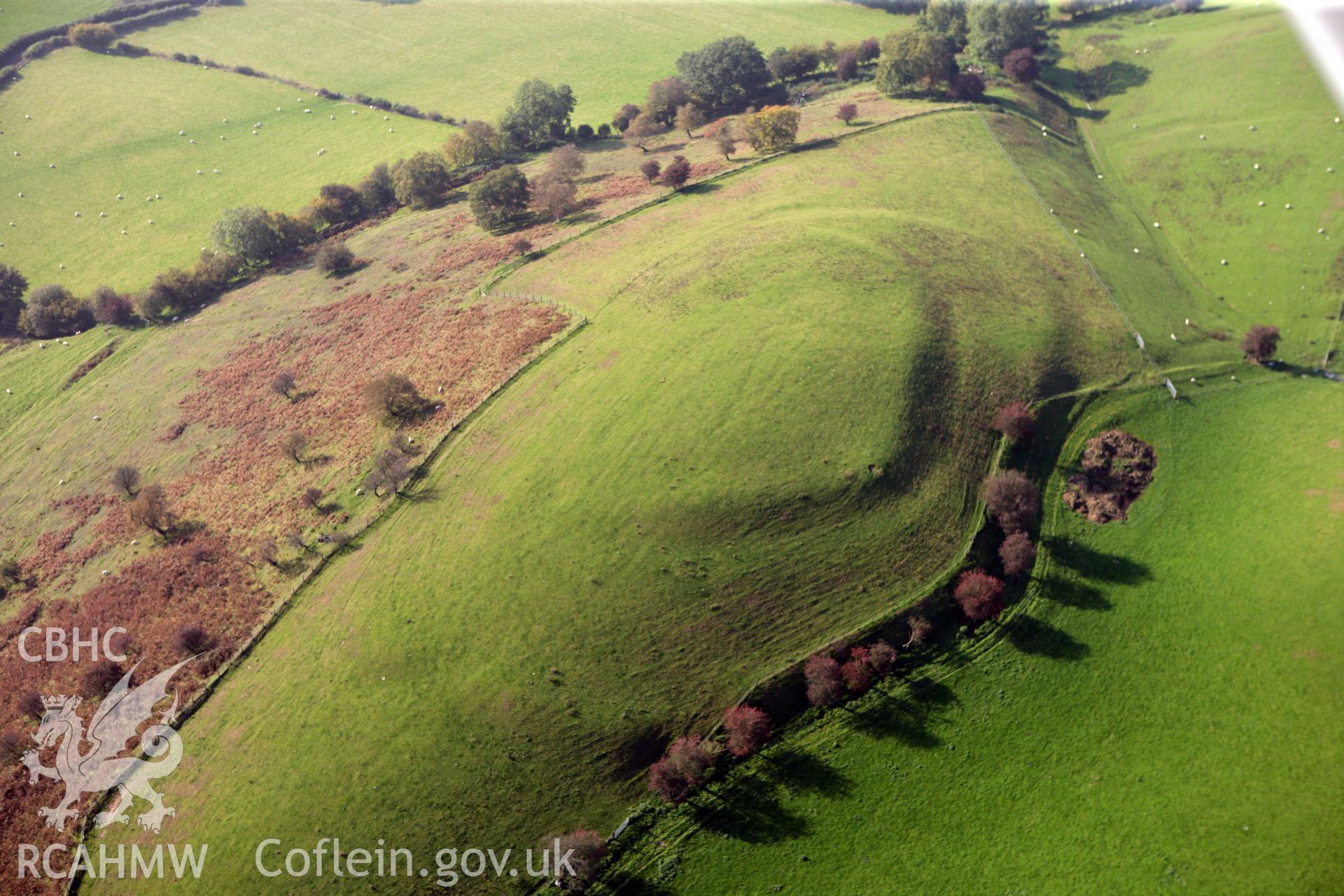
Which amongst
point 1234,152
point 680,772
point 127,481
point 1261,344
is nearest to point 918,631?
point 680,772

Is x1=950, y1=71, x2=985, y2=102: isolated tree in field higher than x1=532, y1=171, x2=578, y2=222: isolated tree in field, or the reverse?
x1=950, y1=71, x2=985, y2=102: isolated tree in field

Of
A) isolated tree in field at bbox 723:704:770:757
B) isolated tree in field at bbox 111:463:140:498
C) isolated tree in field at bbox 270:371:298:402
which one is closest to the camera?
isolated tree in field at bbox 723:704:770:757

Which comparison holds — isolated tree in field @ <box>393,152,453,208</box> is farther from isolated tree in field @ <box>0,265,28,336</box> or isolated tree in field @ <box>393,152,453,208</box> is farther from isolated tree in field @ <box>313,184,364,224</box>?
isolated tree in field @ <box>0,265,28,336</box>

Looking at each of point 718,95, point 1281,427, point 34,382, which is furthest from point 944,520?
point 34,382

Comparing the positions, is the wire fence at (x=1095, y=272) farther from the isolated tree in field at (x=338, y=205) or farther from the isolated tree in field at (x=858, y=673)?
the isolated tree in field at (x=338, y=205)

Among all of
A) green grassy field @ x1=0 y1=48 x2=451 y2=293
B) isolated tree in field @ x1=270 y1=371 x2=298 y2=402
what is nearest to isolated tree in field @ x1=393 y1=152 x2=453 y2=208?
green grassy field @ x1=0 y1=48 x2=451 y2=293

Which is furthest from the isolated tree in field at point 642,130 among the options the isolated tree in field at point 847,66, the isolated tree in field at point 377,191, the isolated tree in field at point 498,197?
the isolated tree in field at point 377,191

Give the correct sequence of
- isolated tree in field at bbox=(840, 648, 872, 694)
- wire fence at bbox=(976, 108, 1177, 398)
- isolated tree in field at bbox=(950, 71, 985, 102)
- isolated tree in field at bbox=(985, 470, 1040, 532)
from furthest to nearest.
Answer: isolated tree in field at bbox=(950, 71, 985, 102), wire fence at bbox=(976, 108, 1177, 398), isolated tree in field at bbox=(985, 470, 1040, 532), isolated tree in field at bbox=(840, 648, 872, 694)

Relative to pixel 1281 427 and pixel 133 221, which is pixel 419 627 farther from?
pixel 133 221
